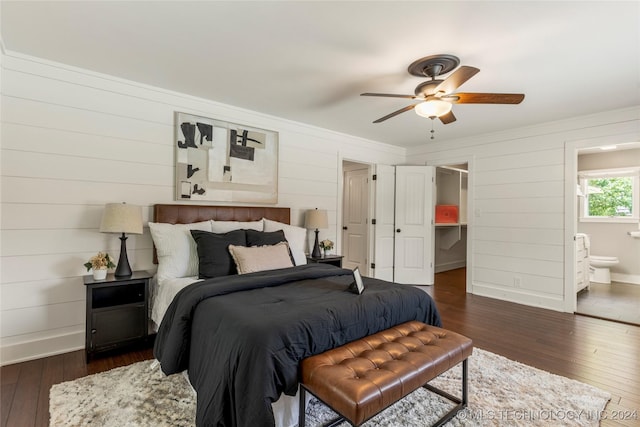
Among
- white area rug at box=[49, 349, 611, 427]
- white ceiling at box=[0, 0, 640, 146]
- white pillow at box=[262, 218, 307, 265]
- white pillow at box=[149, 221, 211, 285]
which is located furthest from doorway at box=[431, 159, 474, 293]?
white pillow at box=[149, 221, 211, 285]

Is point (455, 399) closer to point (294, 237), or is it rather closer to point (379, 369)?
point (379, 369)

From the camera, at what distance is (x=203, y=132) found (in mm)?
3520

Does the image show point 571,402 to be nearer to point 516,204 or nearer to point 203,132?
point 516,204

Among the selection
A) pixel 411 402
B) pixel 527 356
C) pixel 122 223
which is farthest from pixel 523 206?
pixel 122 223

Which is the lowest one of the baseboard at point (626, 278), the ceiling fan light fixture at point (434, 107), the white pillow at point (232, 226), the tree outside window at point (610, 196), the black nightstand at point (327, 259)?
the baseboard at point (626, 278)

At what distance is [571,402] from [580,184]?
562 centimetres

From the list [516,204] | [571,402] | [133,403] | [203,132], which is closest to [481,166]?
[516,204]

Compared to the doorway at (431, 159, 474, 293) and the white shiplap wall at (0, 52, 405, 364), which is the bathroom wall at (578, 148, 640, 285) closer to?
the doorway at (431, 159, 474, 293)

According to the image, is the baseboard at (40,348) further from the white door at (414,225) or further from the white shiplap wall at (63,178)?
the white door at (414,225)

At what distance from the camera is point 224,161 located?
Answer: 3.67 metres

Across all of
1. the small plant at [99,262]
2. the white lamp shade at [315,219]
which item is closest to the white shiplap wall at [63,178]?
the small plant at [99,262]

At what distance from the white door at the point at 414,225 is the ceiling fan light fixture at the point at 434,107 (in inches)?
117

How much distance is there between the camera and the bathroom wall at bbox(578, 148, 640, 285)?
18.0 feet

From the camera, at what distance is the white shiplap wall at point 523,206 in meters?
4.12
